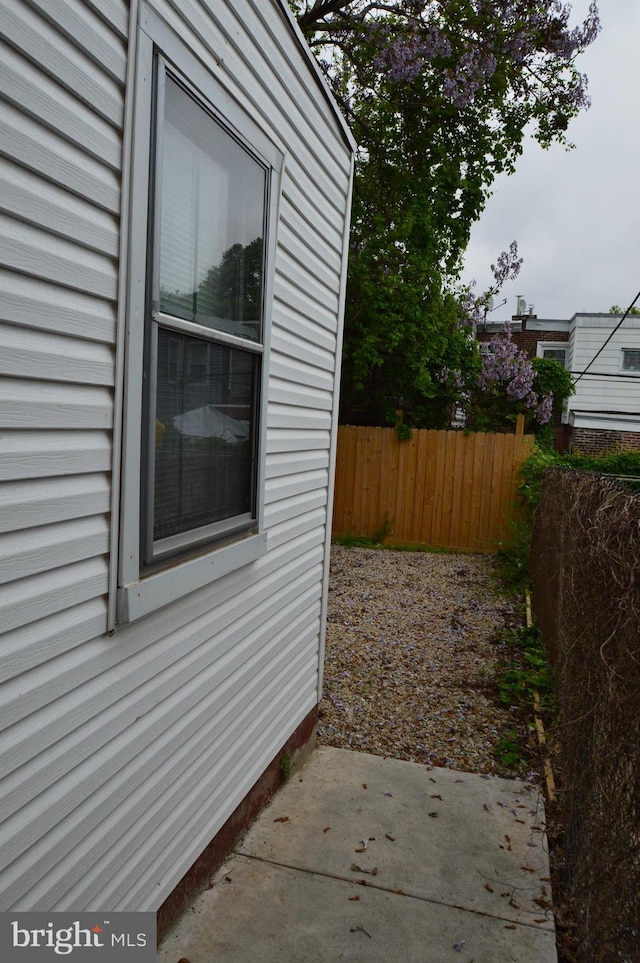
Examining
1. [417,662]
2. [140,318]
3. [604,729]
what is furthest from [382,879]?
[417,662]

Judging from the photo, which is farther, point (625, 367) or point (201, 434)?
point (625, 367)

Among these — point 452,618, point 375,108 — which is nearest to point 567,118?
point 375,108

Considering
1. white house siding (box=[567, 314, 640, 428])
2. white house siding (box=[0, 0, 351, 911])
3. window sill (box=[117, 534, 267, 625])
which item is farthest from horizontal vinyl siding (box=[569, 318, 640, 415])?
window sill (box=[117, 534, 267, 625])

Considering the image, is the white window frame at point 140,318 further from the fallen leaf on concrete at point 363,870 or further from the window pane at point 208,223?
the fallen leaf on concrete at point 363,870

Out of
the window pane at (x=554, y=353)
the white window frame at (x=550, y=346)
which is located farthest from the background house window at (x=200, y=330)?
the window pane at (x=554, y=353)

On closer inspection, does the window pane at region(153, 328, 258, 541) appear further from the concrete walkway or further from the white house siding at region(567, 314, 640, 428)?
the white house siding at region(567, 314, 640, 428)

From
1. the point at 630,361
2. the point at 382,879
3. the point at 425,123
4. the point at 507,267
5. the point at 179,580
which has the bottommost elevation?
the point at 382,879

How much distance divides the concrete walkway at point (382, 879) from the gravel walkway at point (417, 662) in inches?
27.1

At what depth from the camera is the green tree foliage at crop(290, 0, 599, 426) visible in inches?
359

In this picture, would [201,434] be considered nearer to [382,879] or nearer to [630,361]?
[382,879]

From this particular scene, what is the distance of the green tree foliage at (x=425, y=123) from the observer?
29.9ft

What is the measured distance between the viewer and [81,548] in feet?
5.79

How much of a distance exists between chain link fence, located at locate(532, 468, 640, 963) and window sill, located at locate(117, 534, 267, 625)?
1.32 metres

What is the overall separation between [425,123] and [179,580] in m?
9.69
